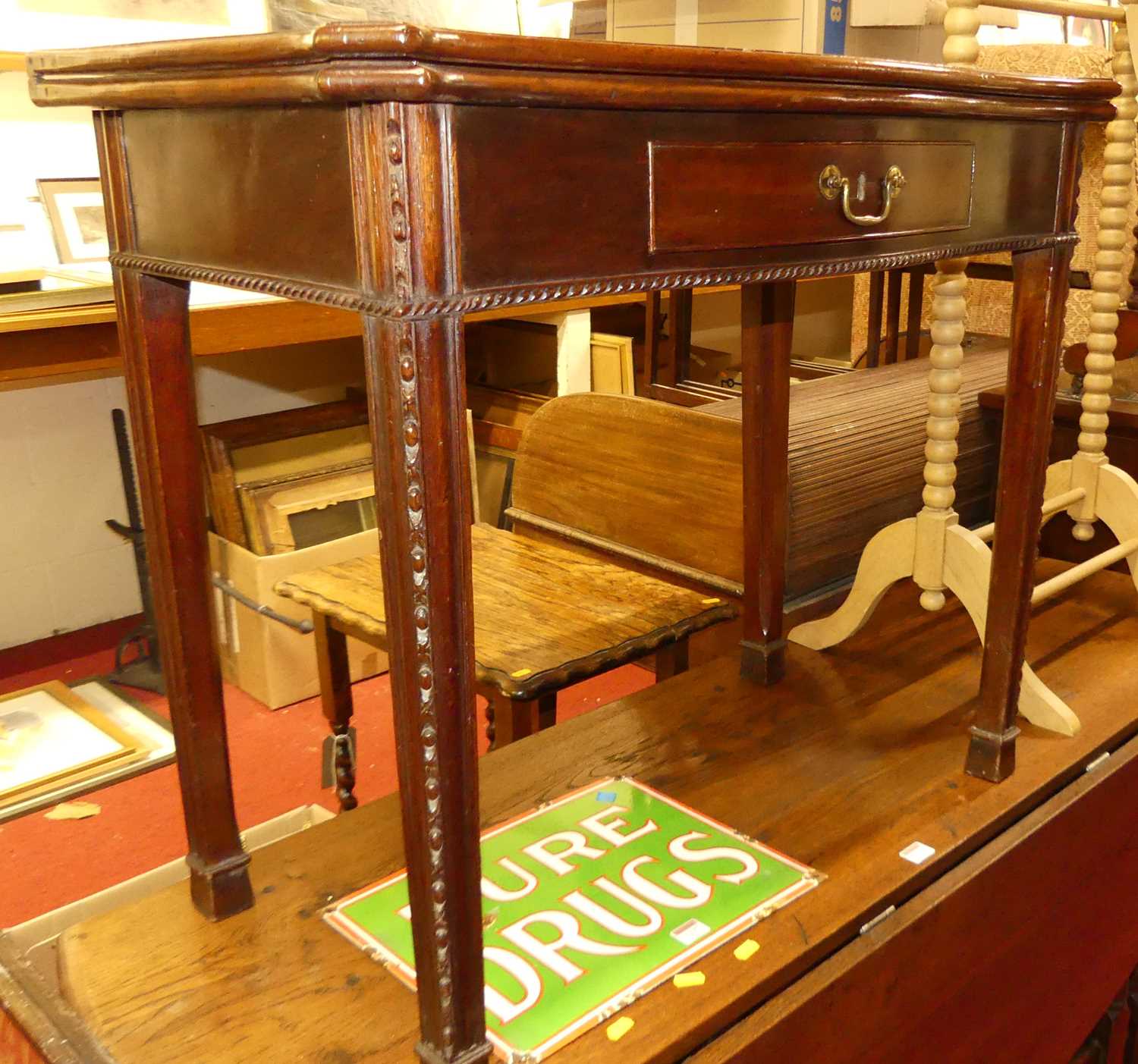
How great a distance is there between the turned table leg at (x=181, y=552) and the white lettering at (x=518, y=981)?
244mm

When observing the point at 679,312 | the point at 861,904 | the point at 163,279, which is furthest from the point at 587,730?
the point at 679,312

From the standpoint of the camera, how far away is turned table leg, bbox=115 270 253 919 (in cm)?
94

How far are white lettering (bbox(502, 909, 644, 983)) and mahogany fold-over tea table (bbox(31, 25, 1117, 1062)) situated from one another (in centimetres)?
13

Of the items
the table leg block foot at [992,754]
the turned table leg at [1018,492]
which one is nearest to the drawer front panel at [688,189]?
the turned table leg at [1018,492]

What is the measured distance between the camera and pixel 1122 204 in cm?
155

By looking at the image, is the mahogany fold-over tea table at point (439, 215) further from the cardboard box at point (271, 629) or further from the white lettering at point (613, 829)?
the cardboard box at point (271, 629)

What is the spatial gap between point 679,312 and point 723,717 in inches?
54.3

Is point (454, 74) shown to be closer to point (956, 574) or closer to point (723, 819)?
point (723, 819)

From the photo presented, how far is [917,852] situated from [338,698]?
3.03ft

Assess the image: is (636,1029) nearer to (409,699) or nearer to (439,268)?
(409,699)

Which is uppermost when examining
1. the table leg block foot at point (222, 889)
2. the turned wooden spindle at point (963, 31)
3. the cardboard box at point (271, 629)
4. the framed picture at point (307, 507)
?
the turned wooden spindle at point (963, 31)

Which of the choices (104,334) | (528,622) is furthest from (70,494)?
(528,622)

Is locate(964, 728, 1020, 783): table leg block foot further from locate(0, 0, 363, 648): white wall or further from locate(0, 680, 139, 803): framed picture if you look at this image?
locate(0, 0, 363, 648): white wall

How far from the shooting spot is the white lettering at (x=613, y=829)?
A: 114 cm
